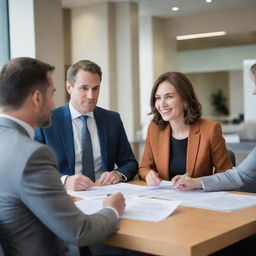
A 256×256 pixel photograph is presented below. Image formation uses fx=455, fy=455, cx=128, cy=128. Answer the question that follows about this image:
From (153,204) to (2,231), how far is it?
27.2 inches

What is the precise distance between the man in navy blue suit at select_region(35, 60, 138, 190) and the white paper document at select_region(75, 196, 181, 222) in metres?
0.62

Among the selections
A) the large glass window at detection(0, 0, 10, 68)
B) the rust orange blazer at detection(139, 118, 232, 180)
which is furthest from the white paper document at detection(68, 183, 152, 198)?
the large glass window at detection(0, 0, 10, 68)

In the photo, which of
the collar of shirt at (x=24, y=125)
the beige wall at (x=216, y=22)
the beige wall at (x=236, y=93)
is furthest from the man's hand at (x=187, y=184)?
the beige wall at (x=236, y=93)

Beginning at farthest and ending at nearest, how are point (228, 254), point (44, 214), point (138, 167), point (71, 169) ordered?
point (138, 167) < point (71, 169) < point (228, 254) < point (44, 214)

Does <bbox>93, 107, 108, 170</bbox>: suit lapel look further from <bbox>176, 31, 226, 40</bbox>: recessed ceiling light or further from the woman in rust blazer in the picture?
<bbox>176, 31, 226, 40</bbox>: recessed ceiling light

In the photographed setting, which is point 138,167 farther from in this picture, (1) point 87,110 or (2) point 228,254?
(2) point 228,254

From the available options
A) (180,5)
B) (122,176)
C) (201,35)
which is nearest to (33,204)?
(122,176)

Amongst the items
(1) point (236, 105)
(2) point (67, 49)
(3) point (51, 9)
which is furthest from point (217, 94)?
(3) point (51, 9)

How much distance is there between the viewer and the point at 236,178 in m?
2.32

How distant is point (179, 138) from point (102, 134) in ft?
1.62

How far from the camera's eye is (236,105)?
12852mm

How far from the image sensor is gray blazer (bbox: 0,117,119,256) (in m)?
1.37

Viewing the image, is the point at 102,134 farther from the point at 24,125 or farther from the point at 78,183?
the point at 24,125

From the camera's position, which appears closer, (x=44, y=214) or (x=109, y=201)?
(x=44, y=214)
